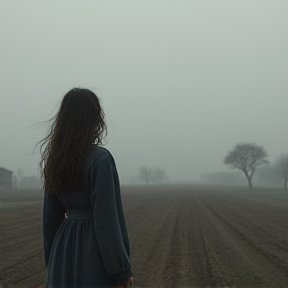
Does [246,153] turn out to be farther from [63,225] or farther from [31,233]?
[63,225]

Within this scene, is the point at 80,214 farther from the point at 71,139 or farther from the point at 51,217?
the point at 71,139

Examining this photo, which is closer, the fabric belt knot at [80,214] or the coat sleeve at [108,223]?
the coat sleeve at [108,223]

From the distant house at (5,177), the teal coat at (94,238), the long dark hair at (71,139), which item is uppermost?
the distant house at (5,177)

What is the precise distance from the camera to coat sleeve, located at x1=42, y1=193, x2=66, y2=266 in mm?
2514

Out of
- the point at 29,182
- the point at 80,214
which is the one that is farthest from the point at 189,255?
the point at 29,182

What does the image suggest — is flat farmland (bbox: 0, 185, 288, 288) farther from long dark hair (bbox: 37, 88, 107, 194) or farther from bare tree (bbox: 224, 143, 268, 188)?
bare tree (bbox: 224, 143, 268, 188)

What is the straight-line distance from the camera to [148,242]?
12656 mm

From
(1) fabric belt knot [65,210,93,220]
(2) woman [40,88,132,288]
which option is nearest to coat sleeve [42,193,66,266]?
(2) woman [40,88,132,288]

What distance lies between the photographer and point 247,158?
3647 inches

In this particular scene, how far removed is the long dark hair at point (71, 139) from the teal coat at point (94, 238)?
0.22 ft

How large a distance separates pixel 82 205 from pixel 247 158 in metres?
93.5

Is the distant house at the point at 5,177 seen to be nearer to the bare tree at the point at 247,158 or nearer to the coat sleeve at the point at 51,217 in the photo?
the bare tree at the point at 247,158

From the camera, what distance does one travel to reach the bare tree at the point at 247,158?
92.6 m

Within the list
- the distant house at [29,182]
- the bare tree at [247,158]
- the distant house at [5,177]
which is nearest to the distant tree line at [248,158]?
the bare tree at [247,158]
